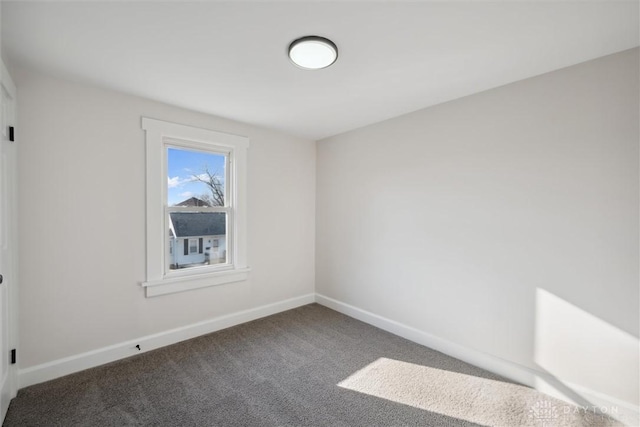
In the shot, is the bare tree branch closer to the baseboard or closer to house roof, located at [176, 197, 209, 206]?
house roof, located at [176, 197, 209, 206]

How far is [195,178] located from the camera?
3135 mm

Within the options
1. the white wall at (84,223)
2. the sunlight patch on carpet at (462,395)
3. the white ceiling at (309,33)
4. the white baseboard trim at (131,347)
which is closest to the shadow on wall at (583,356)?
the sunlight patch on carpet at (462,395)

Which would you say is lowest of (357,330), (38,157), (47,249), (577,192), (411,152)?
(357,330)

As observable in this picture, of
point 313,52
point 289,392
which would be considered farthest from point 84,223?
point 313,52

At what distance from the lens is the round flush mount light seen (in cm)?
177

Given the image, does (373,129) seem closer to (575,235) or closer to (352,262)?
(352,262)

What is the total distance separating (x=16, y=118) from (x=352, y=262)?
131 inches

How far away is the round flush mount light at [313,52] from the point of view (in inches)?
69.6

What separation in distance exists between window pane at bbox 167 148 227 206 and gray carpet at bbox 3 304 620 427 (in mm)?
1488

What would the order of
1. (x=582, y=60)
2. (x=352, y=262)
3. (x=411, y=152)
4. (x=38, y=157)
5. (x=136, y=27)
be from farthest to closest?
(x=352, y=262) → (x=411, y=152) → (x=38, y=157) → (x=582, y=60) → (x=136, y=27)

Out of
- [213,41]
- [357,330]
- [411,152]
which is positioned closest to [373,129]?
[411,152]

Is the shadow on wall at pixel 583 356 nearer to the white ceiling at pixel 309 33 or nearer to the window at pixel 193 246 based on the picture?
the white ceiling at pixel 309 33

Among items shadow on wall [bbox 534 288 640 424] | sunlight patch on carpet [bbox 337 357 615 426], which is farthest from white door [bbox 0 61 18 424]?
shadow on wall [bbox 534 288 640 424]

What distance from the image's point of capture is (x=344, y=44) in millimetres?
1817
